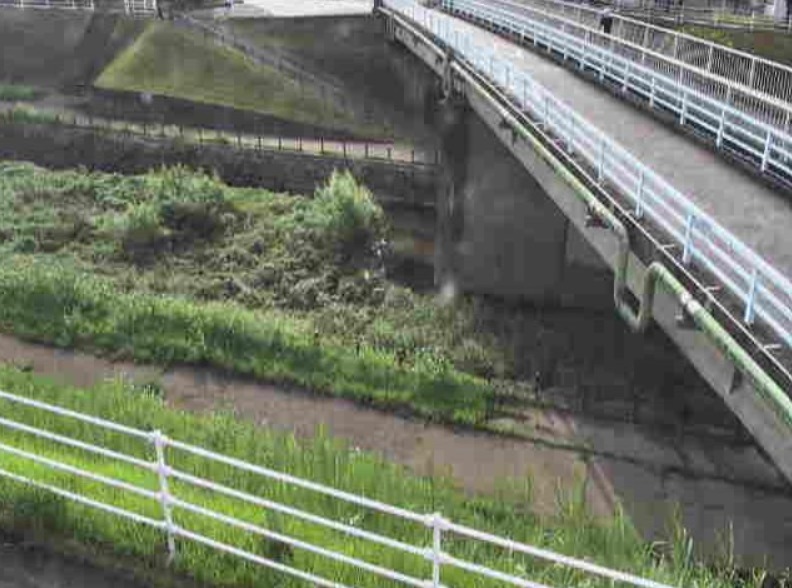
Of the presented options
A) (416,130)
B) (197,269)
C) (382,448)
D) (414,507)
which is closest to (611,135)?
(382,448)

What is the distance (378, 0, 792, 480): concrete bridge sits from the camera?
9.03 metres

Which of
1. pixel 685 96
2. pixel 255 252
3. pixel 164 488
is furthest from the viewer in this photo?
pixel 255 252

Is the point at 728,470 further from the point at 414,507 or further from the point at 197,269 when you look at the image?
the point at 197,269

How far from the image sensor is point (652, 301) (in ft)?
36.2

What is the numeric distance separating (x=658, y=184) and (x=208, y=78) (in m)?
34.0

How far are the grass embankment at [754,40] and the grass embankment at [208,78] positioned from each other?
15067mm

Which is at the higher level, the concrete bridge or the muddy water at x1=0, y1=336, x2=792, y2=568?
the concrete bridge

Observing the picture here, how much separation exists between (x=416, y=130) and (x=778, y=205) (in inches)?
959

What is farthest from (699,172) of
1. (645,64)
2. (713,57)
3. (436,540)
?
(436,540)

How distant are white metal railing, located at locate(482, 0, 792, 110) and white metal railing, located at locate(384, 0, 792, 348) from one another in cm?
176

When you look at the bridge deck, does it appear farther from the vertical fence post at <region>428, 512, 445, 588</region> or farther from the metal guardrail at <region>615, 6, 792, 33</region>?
the metal guardrail at <region>615, 6, 792, 33</region>

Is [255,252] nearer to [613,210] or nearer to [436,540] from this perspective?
[613,210]

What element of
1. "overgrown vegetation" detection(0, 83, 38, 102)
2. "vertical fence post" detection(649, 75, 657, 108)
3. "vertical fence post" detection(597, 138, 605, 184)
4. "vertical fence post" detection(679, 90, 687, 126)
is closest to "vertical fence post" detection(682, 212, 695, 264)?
"vertical fence post" detection(597, 138, 605, 184)

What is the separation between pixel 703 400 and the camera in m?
17.0
